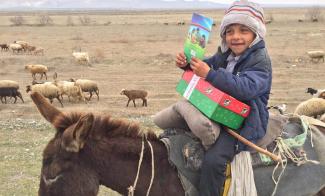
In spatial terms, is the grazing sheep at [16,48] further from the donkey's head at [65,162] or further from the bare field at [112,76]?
the donkey's head at [65,162]

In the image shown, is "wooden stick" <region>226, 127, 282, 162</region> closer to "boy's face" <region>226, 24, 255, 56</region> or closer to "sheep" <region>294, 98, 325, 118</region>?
"boy's face" <region>226, 24, 255, 56</region>

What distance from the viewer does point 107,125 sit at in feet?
11.3

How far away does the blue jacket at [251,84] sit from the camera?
3.11 meters

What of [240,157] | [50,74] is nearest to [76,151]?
[240,157]

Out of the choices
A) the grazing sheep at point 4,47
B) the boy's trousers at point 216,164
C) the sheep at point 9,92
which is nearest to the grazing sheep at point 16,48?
the grazing sheep at point 4,47

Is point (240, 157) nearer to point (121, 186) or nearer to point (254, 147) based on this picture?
point (254, 147)

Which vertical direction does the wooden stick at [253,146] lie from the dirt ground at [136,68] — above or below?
above

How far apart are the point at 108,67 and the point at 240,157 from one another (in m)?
29.8

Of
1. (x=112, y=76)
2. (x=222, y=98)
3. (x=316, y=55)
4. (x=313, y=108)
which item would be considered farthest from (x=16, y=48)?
(x=222, y=98)

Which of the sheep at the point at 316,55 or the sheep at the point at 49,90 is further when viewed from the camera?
the sheep at the point at 316,55

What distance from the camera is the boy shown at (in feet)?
10.3

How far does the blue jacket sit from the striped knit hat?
0.11 metres

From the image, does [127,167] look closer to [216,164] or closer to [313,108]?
[216,164]

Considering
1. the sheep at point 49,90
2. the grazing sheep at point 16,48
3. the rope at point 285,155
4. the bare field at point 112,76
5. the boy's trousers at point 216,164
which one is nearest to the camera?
the boy's trousers at point 216,164
